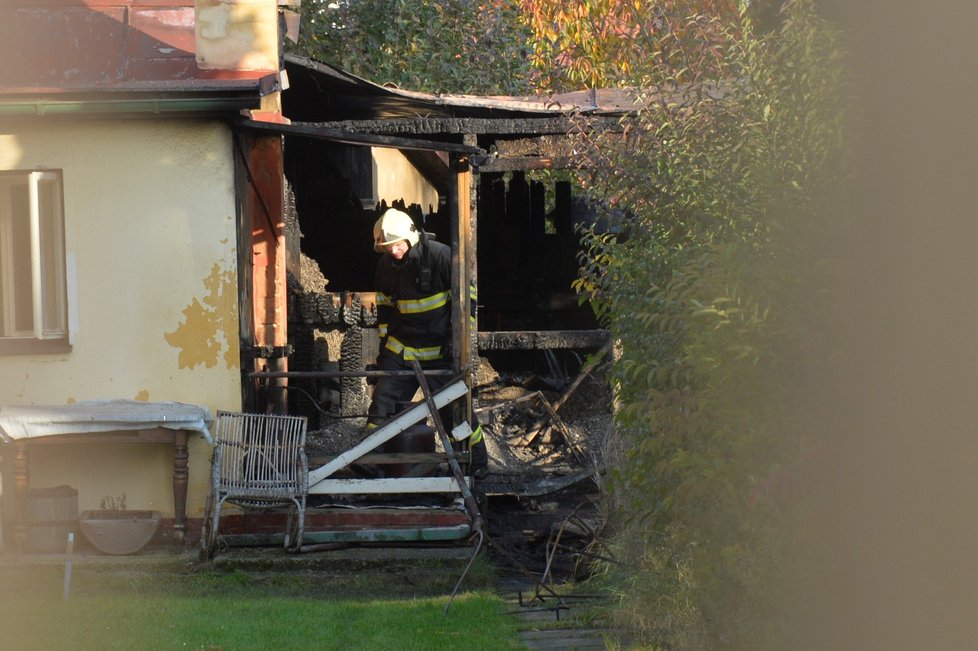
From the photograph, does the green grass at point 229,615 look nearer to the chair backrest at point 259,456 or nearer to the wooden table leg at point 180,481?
the wooden table leg at point 180,481

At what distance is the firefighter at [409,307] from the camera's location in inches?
383

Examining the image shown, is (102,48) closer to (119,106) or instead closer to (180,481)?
(119,106)

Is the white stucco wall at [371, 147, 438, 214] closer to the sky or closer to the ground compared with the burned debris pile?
closer to the sky

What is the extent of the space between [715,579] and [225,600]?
3.66 metres

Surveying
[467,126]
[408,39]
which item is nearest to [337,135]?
[467,126]

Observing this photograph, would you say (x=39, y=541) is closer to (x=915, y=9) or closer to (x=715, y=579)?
(x=715, y=579)

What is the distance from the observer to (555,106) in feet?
33.3

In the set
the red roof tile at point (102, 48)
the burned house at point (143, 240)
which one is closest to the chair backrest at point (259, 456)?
the burned house at point (143, 240)

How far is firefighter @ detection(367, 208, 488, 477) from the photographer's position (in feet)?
31.9

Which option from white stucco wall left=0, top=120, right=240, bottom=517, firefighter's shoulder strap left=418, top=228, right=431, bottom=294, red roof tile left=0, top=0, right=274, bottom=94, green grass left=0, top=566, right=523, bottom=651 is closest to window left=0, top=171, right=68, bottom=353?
white stucco wall left=0, top=120, right=240, bottom=517

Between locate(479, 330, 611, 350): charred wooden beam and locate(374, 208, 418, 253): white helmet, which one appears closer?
locate(374, 208, 418, 253): white helmet

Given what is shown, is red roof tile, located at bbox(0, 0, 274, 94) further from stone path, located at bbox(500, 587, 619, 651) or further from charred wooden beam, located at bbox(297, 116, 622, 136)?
stone path, located at bbox(500, 587, 619, 651)

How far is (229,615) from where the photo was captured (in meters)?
7.12

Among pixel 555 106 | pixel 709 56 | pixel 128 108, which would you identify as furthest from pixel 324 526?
pixel 709 56
